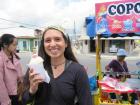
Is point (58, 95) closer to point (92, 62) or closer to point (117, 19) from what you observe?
point (117, 19)

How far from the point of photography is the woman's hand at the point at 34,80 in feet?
8.39

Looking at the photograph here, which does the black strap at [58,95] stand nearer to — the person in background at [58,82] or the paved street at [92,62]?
the person in background at [58,82]

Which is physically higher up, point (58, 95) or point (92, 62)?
point (58, 95)

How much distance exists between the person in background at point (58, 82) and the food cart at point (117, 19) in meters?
3.66

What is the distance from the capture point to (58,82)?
273 cm

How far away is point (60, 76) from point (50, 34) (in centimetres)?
33

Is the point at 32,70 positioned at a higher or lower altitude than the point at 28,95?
higher

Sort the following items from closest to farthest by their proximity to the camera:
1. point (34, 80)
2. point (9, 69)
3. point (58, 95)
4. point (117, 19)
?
point (34, 80) < point (58, 95) < point (9, 69) < point (117, 19)

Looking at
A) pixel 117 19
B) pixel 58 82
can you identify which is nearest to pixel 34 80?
pixel 58 82

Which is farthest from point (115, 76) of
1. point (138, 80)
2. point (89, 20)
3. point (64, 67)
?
point (64, 67)

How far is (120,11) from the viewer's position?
6.48 metres

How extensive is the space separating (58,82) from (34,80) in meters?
0.22

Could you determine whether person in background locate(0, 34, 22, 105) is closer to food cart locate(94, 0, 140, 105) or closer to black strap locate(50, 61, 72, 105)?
food cart locate(94, 0, 140, 105)

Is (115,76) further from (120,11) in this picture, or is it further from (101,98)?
(120,11)
